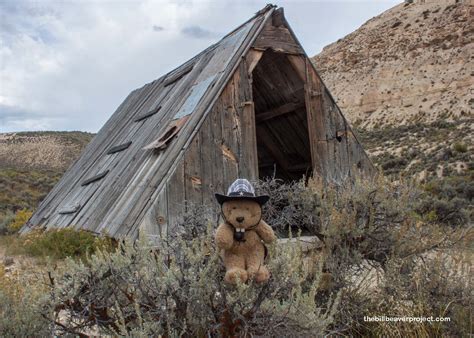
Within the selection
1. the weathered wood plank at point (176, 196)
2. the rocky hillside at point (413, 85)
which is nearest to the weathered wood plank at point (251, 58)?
the weathered wood plank at point (176, 196)

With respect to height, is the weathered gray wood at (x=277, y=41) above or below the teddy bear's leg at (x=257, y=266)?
above

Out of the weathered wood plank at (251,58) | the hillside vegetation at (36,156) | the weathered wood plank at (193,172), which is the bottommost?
the weathered wood plank at (193,172)

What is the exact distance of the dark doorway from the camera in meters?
8.97

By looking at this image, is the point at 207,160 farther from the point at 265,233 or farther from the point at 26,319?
the point at 26,319

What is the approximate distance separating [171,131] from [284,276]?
430 cm

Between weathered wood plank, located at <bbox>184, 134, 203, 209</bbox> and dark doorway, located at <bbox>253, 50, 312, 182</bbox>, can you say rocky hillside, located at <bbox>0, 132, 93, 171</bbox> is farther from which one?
weathered wood plank, located at <bbox>184, 134, 203, 209</bbox>

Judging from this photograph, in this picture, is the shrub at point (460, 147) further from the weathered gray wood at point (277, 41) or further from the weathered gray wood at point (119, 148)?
the weathered gray wood at point (119, 148)

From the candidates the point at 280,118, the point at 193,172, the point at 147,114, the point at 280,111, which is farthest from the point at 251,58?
the point at 280,118

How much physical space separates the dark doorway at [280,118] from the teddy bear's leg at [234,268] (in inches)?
212

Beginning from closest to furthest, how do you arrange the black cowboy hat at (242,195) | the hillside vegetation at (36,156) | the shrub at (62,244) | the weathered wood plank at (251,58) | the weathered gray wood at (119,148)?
1. the black cowboy hat at (242,195)
2. the shrub at (62,244)
3. the weathered wood plank at (251,58)
4. the weathered gray wood at (119,148)
5. the hillside vegetation at (36,156)

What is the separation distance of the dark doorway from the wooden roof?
1175 millimetres

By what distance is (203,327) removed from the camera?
10.0 ft

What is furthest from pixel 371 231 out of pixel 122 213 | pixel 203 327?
pixel 122 213

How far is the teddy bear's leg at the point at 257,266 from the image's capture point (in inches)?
115
